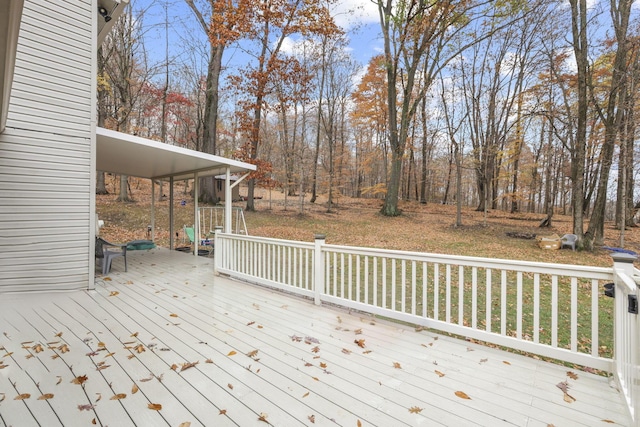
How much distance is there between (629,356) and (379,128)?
19870 millimetres

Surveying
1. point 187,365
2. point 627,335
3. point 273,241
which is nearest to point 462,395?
point 627,335

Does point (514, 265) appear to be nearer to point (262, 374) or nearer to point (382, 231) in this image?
point (262, 374)

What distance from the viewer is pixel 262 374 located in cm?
235

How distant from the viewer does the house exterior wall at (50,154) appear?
13.6ft

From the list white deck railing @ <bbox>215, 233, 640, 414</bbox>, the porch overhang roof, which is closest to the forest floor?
white deck railing @ <bbox>215, 233, 640, 414</bbox>

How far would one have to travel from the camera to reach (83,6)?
4621mm

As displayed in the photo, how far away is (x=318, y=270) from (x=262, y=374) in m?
1.83

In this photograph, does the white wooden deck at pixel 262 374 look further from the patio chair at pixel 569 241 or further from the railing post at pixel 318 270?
the patio chair at pixel 569 241

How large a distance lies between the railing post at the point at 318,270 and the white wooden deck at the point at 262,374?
0.30 meters

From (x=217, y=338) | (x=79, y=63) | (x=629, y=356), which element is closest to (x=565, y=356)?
(x=629, y=356)

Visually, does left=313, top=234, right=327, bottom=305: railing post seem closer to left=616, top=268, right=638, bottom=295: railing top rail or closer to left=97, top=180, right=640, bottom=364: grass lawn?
left=97, top=180, right=640, bottom=364: grass lawn

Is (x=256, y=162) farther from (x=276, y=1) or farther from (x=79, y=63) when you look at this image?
(x=79, y=63)

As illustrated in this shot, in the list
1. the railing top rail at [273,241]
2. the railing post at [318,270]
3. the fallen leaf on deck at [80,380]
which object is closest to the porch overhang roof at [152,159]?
the railing top rail at [273,241]

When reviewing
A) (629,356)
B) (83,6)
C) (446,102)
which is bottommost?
(629,356)
